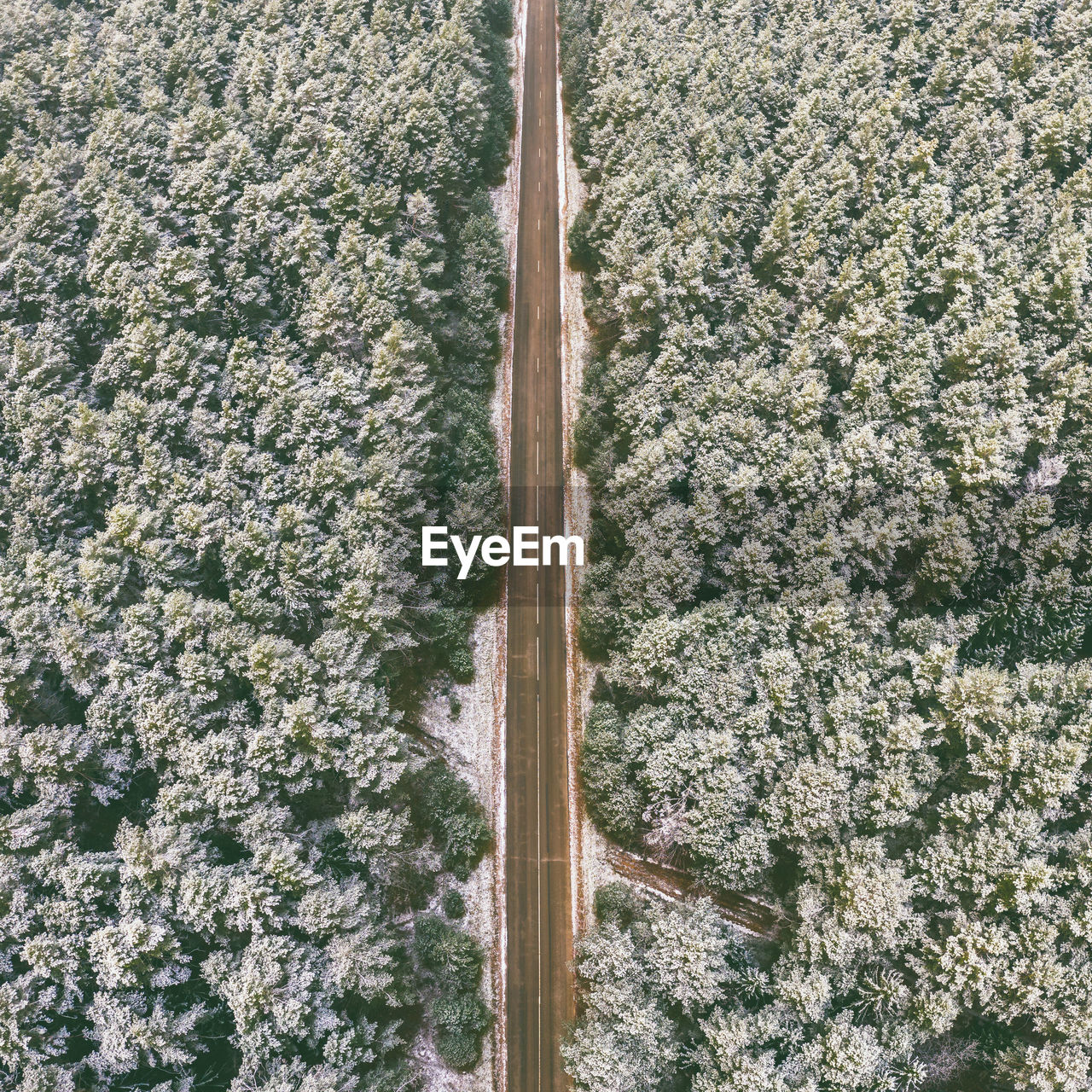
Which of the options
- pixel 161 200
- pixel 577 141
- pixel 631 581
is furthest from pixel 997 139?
pixel 161 200

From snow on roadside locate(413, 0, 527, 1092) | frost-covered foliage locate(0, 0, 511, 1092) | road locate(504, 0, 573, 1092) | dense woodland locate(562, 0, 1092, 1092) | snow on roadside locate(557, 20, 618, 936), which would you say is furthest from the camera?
snow on roadside locate(557, 20, 618, 936)

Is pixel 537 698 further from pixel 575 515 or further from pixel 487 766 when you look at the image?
pixel 575 515

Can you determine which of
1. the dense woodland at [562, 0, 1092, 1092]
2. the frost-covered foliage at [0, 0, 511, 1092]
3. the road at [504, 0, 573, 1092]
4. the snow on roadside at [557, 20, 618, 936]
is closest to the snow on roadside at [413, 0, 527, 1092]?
the road at [504, 0, 573, 1092]

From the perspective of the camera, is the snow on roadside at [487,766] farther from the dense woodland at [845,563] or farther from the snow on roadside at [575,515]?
the dense woodland at [845,563]

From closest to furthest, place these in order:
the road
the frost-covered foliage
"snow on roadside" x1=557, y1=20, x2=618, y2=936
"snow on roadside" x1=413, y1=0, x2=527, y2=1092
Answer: the frost-covered foliage, "snow on roadside" x1=413, y1=0, x2=527, y2=1092, the road, "snow on roadside" x1=557, y1=20, x2=618, y2=936

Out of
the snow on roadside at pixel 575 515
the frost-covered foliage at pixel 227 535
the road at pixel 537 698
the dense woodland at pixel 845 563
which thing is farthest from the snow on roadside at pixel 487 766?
the dense woodland at pixel 845 563

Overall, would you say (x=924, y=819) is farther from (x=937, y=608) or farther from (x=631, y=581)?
(x=631, y=581)

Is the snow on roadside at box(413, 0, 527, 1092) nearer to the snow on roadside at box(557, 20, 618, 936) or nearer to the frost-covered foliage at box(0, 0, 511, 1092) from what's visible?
the frost-covered foliage at box(0, 0, 511, 1092)

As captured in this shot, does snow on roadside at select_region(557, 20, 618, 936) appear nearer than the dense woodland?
No
